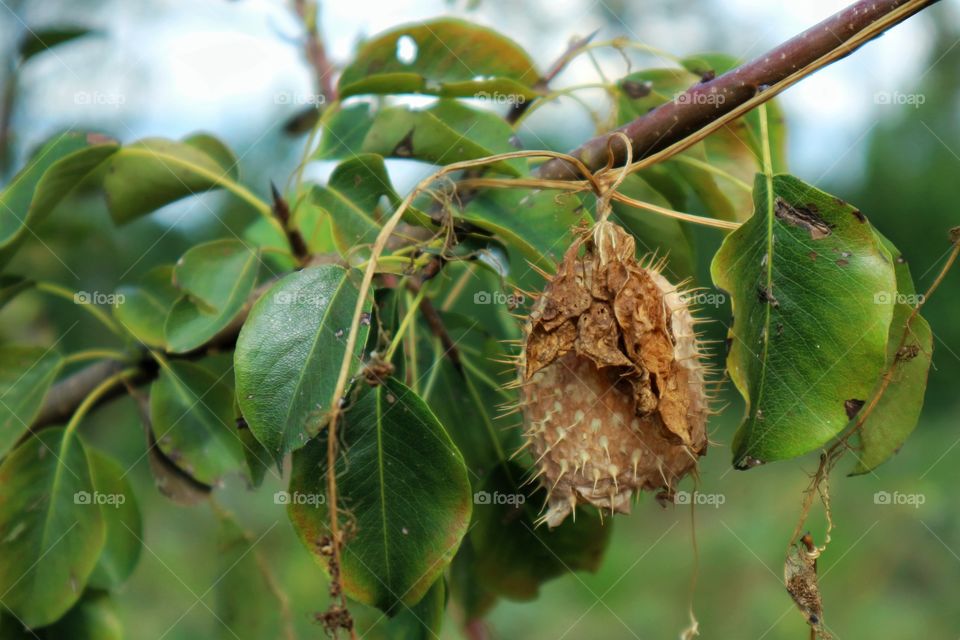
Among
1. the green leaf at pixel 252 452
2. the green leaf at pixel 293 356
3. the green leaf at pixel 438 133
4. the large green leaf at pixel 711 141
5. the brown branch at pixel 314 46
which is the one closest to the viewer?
the green leaf at pixel 293 356

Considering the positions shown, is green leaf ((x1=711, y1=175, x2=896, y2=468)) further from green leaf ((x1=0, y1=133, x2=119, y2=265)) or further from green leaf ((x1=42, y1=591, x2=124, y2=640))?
green leaf ((x1=42, y1=591, x2=124, y2=640))

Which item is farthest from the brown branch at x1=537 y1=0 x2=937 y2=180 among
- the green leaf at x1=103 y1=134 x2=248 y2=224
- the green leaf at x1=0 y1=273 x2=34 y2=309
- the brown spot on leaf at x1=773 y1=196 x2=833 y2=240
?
the green leaf at x1=0 y1=273 x2=34 y2=309

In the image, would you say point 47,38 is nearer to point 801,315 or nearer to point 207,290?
point 207,290

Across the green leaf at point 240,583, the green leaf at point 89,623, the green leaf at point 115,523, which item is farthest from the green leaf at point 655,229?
the green leaf at point 89,623

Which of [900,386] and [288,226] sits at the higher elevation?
Result: [900,386]

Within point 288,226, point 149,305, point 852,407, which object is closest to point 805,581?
point 852,407

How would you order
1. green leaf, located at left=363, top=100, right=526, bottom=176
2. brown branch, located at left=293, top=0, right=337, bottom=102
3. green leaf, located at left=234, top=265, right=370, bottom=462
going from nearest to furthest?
green leaf, located at left=234, top=265, right=370, bottom=462, green leaf, located at left=363, top=100, right=526, bottom=176, brown branch, located at left=293, top=0, right=337, bottom=102

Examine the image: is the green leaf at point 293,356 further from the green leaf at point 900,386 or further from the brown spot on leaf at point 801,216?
the green leaf at point 900,386
